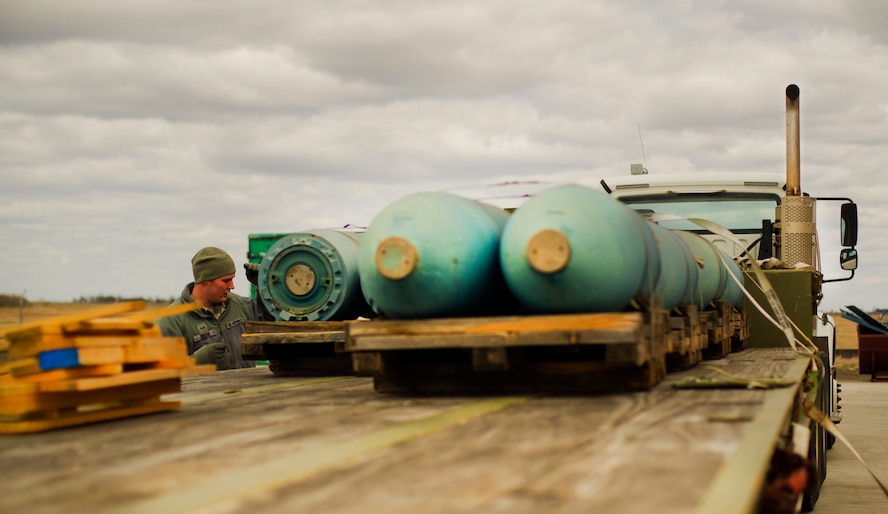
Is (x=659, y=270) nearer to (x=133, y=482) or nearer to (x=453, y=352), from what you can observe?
(x=453, y=352)

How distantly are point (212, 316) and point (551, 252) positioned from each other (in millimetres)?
4757

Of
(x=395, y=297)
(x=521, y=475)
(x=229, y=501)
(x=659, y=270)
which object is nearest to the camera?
(x=229, y=501)

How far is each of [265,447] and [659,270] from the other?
2.70 meters

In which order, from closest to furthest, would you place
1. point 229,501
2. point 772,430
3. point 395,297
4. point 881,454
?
point 229,501
point 772,430
point 395,297
point 881,454

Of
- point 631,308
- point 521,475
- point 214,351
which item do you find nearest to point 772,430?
point 521,475

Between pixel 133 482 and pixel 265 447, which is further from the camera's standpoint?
pixel 265 447

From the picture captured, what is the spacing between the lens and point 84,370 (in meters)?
4.49

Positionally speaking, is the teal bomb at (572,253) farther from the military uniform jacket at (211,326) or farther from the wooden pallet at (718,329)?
the military uniform jacket at (211,326)

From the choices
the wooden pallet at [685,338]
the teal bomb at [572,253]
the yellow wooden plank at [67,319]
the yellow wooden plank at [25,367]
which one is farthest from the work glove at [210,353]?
the teal bomb at [572,253]

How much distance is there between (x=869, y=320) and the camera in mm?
21156

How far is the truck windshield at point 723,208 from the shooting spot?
1024 centimetres

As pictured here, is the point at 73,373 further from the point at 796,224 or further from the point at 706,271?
the point at 796,224

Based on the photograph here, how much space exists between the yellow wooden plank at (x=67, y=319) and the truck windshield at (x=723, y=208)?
6544 mm

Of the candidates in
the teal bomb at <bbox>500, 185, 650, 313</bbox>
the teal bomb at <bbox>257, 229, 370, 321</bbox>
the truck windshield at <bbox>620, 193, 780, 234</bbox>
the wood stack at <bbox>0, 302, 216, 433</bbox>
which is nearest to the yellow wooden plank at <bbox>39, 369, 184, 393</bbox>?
the wood stack at <bbox>0, 302, 216, 433</bbox>
